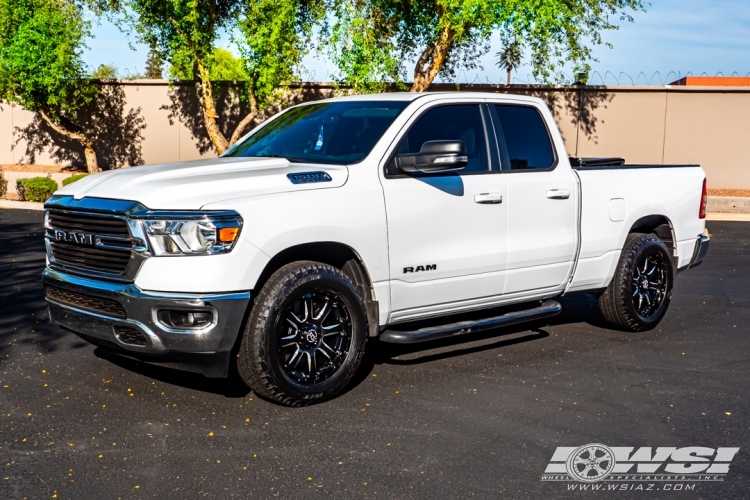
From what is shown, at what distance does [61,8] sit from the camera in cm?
2134

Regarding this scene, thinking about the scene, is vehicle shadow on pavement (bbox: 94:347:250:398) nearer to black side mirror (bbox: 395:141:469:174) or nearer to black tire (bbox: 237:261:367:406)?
black tire (bbox: 237:261:367:406)

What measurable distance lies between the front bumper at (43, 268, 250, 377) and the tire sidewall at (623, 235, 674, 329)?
388 centimetres

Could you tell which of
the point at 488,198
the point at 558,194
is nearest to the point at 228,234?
the point at 488,198

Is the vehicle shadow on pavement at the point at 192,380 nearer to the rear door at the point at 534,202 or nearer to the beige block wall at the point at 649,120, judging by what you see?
the rear door at the point at 534,202

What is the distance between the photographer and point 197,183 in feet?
17.2

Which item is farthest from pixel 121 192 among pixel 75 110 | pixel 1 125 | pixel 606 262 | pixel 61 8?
pixel 1 125

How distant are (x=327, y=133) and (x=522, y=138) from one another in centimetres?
161

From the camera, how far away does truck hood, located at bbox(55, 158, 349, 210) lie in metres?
5.12

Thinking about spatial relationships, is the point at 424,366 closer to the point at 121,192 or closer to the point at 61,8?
the point at 121,192

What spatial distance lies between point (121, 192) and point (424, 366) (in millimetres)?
2641

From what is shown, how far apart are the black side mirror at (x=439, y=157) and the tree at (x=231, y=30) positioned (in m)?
13.1

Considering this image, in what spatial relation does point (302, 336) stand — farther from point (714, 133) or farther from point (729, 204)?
point (714, 133)

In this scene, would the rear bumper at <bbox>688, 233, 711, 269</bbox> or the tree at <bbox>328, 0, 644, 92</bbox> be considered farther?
the tree at <bbox>328, 0, 644, 92</bbox>

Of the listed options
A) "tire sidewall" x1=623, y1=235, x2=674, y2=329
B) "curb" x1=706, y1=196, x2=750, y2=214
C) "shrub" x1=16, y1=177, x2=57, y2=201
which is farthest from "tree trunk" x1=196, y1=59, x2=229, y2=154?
"tire sidewall" x1=623, y1=235, x2=674, y2=329
